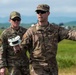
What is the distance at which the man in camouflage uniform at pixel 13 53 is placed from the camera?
9.30 meters

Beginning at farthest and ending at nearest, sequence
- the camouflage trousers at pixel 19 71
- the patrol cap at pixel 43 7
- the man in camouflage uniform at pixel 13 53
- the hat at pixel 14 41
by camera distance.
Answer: the camouflage trousers at pixel 19 71 < the man in camouflage uniform at pixel 13 53 < the patrol cap at pixel 43 7 < the hat at pixel 14 41

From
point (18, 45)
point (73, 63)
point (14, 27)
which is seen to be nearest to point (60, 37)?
point (18, 45)

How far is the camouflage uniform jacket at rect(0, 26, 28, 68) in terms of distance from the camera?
30.7ft

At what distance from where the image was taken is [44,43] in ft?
25.7

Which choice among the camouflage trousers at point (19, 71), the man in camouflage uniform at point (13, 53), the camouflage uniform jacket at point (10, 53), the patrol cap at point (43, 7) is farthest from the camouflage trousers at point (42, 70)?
the camouflage trousers at point (19, 71)

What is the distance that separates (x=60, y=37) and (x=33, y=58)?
27.1 inches

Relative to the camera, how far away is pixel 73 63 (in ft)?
73.5

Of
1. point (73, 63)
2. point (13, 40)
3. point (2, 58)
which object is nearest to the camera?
point (13, 40)

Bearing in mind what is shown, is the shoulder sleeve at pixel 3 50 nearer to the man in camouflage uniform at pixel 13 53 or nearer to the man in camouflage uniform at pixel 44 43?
the man in camouflage uniform at pixel 13 53

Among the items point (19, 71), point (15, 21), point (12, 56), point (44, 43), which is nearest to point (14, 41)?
point (44, 43)

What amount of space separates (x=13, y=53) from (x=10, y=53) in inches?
3.5

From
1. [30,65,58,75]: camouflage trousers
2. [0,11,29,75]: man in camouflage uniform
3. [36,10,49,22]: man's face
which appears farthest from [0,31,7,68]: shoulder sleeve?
[36,10,49,22]: man's face

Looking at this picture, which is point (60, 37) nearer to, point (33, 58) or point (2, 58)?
point (33, 58)

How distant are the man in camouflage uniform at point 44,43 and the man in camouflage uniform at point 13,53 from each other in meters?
1.37
